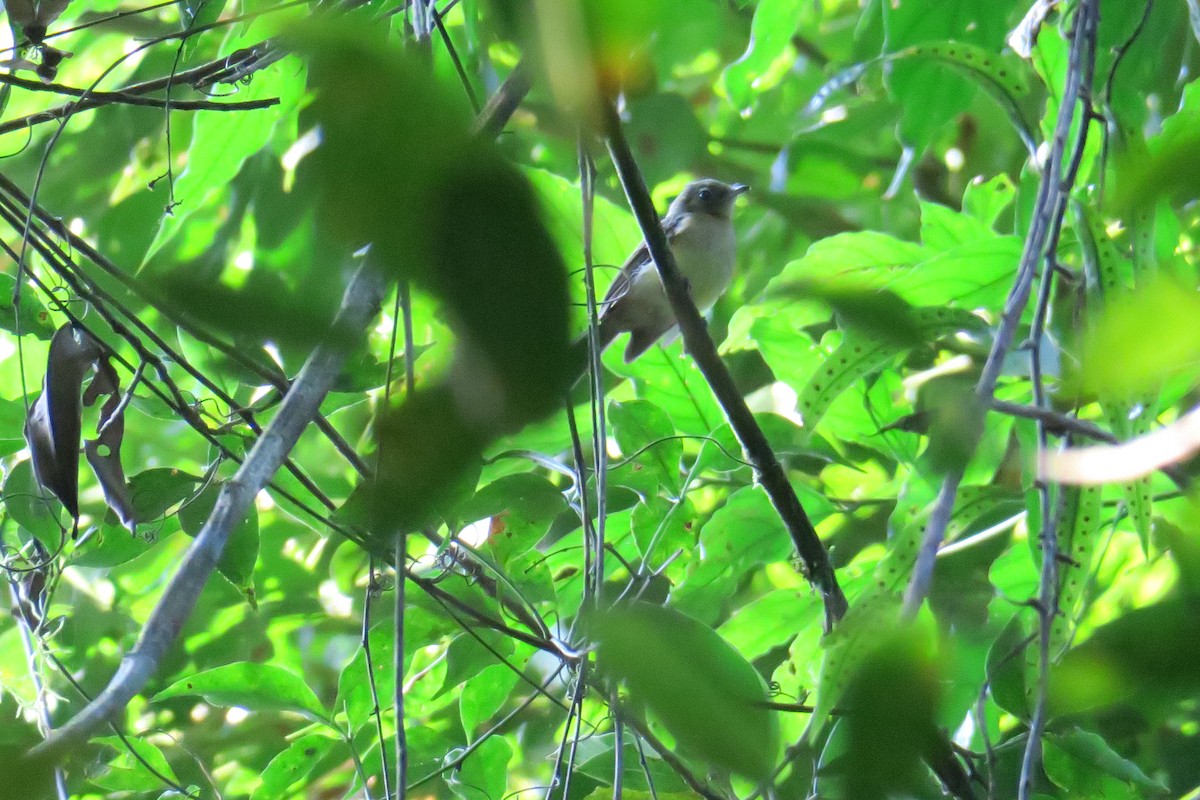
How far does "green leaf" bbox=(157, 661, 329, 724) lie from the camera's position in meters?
1.98

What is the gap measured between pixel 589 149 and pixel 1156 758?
61.6 inches

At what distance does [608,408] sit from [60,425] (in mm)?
1010

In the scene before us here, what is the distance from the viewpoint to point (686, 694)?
0.46 meters

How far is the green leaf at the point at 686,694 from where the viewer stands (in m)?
0.45

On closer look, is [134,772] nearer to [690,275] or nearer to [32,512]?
[32,512]

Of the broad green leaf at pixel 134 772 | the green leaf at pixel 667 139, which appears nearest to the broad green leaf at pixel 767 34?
the green leaf at pixel 667 139

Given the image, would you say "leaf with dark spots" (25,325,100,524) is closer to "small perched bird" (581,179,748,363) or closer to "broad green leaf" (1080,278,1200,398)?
"broad green leaf" (1080,278,1200,398)

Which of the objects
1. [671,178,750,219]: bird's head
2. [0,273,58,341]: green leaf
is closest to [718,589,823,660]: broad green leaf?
[0,273,58,341]: green leaf

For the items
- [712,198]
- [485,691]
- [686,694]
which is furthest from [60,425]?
[712,198]

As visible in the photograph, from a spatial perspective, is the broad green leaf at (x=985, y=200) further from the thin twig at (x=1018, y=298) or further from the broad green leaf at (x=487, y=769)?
the broad green leaf at (x=487, y=769)

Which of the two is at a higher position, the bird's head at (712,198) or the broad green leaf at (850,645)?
the bird's head at (712,198)

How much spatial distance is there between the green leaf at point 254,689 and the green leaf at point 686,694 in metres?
1.67

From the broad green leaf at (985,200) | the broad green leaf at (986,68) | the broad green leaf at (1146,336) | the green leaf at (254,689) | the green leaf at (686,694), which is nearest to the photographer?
the green leaf at (686,694)

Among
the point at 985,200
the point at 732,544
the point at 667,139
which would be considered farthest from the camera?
the point at 985,200
